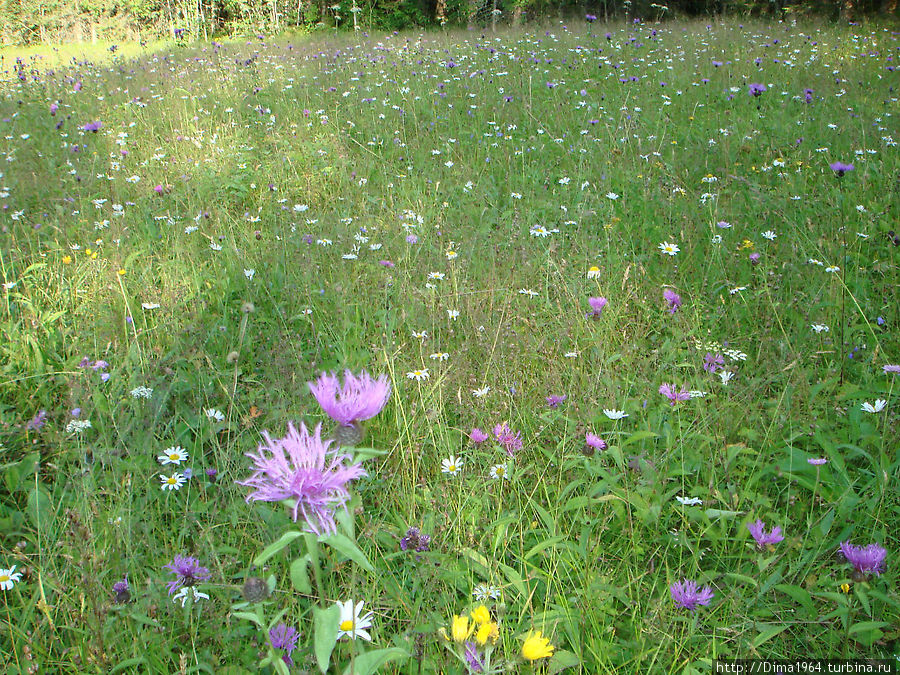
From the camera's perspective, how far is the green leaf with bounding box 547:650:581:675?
1.07 metres

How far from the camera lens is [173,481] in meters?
1.53

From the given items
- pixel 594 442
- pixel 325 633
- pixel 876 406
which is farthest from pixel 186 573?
pixel 876 406

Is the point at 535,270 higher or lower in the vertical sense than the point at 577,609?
higher

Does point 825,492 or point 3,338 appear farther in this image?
point 3,338

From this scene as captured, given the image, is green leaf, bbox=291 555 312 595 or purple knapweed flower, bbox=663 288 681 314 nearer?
green leaf, bbox=291 555 312 595

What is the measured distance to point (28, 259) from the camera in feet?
8.87

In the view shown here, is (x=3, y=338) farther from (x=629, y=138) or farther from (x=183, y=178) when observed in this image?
(x=629, y=138)

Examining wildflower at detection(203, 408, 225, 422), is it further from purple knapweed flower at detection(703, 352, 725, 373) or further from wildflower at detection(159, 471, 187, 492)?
purple knapweed flower at detection(703, 352, 725, 373)

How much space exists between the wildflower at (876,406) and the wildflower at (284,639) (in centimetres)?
154

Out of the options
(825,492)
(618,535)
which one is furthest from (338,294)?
(825,492)

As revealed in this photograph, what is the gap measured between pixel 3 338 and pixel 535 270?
206cm

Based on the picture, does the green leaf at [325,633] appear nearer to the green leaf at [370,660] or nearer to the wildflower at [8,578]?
the green leaf at [370,660]

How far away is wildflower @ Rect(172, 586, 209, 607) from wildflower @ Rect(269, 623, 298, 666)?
20 cm

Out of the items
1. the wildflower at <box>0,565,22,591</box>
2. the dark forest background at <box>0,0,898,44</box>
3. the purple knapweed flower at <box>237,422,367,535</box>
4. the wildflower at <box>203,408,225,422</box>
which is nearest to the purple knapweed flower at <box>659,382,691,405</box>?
the purple knapweed flower at <box>237,422,367,535</box>
